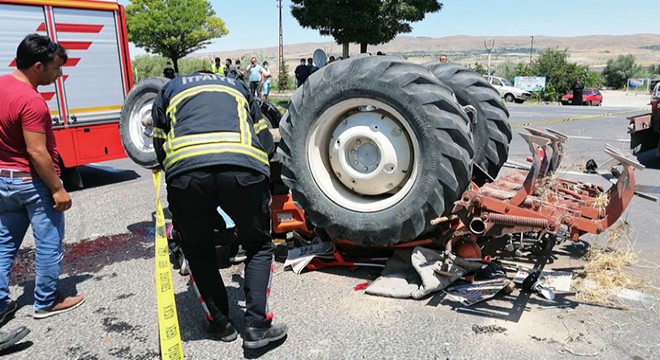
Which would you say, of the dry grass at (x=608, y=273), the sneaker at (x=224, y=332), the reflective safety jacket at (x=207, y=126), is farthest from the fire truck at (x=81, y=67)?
the dry grass at (x=608, y=273)

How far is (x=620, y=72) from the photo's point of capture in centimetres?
4428

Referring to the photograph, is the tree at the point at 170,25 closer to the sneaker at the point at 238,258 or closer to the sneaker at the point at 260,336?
the sneaker at the point at 238,258

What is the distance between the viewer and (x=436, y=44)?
606 ft

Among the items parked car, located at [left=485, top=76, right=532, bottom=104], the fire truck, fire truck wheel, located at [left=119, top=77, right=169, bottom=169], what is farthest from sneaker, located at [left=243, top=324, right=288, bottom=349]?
parked car, located at [left=485, top=76, right=532, bottom=104]

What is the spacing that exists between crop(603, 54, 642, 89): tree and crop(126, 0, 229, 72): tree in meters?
33.3

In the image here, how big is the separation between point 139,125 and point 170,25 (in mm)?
35151

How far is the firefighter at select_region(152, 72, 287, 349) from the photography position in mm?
3055

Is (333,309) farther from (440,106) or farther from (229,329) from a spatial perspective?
(440,106)

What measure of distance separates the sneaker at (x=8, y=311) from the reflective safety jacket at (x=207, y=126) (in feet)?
5.14

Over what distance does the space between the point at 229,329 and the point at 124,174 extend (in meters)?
→ 6.64

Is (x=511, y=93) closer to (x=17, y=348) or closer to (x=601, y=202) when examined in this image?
(x=601, y=202)

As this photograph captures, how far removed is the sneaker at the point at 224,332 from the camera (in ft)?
10.9

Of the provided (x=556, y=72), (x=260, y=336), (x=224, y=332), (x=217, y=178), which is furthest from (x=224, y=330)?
(x=556, y=72)

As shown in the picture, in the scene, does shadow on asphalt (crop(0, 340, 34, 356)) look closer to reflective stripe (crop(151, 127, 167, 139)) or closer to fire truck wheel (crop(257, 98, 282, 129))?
reflective stripe (crop(151, 127, 167, 139))
